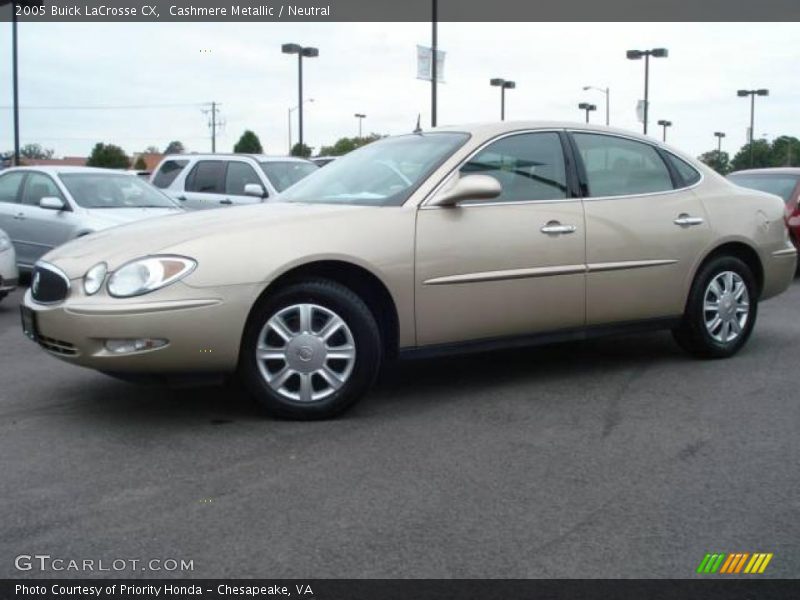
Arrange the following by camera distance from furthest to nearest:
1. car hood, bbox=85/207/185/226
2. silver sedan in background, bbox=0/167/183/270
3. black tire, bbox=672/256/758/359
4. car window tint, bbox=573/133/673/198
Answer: silver sedan in background, bbox=0/167/183/270, car hood, bbox=85/207/185/226, black tire, bbox=672/256/758/359, car window tint, bbox=573/133/673/198

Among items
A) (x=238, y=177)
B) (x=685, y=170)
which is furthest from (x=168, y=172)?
(x=685, y=170)

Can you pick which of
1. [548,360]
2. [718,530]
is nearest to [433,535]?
[718,530]

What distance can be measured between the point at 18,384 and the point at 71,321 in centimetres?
148

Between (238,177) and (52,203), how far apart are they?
152 inches

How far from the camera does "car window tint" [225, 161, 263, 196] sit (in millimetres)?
13914

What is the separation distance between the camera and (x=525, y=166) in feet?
18.8

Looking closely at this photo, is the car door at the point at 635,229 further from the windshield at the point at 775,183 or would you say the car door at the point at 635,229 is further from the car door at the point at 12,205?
the car door at the point at 12,205

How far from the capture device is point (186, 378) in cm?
→ 470

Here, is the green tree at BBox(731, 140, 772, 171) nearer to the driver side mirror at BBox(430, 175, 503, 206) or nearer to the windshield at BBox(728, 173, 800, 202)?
the windshield at BBox(728, 173, 800, 202)

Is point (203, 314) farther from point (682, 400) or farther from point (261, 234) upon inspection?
point (682, 400)

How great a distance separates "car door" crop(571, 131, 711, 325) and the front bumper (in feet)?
7.32

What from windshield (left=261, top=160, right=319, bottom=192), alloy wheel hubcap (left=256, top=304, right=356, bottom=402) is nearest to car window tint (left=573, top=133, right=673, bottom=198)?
alloy wheel hubcap (left=256, top=304, right=356, bottom=402)
